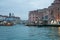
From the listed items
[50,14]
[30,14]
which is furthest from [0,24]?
[50,14]

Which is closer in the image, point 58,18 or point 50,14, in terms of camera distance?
point 58,18

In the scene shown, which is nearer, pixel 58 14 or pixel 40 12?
pixel 58 14

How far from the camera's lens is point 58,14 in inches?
4820

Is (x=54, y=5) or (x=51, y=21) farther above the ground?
(x=54, y=5)

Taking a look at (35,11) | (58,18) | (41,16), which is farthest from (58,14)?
(35,11)

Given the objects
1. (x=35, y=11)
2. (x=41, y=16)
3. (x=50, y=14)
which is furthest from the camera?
(x=35, y=11)

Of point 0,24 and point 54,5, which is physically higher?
point 54,5

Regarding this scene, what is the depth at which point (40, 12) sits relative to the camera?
163500 mm

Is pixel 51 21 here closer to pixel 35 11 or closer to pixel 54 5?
pixel 54 5

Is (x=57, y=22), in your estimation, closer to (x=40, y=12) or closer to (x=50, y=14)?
(x=50, y=14)

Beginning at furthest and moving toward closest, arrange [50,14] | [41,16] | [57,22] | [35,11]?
[35,11], [41,16], [50,14], [57,22]

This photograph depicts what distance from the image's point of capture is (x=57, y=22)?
121 m

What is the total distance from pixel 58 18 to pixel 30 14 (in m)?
52.0

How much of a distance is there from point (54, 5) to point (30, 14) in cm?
4628
